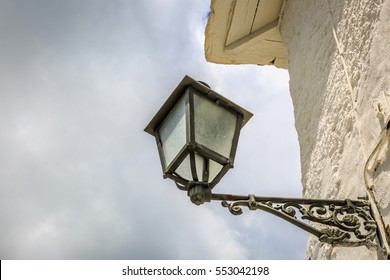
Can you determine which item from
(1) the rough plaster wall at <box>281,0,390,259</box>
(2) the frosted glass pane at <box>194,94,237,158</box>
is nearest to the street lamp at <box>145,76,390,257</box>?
(2) the frosted glass pane at <box>194,94,237,158</box>

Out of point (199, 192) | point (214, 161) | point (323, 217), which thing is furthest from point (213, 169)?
point (323, 217)

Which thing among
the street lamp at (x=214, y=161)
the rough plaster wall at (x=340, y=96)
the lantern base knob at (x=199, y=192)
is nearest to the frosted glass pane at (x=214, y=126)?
the street lamp at (x=214, y=161)

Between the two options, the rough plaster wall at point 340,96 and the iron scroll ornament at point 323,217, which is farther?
the rough plaster wall at point 340,96

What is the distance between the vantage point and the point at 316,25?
4254 millimetres

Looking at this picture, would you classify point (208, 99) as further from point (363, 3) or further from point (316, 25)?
point (316, 25)

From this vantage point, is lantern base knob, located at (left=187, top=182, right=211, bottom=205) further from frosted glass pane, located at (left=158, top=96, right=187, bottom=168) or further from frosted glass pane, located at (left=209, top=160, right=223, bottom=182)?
frosted glass pane, located at (left=158, top=96, right=187, bottom=168)

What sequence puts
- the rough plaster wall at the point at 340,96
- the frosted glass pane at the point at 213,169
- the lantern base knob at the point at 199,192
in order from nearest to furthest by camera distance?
the lantern base knob at the point at 199,192 → the frosted glass pane at the point at 213,169 → the rough plaster wall at the point at 340,96

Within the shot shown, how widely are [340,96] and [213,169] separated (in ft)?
4.31

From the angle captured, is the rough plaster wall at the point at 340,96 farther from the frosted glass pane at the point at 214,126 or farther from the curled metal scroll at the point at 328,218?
the frosted glass pane at the point at 214,126

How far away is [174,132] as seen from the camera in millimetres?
2656

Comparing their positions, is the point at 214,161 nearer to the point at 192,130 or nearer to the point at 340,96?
the point at 192,130

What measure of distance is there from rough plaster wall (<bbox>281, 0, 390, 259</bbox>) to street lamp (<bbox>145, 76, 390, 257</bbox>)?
158 millimetres

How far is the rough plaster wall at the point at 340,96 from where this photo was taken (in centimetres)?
290

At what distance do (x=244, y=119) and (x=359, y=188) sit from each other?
73 centimetres
